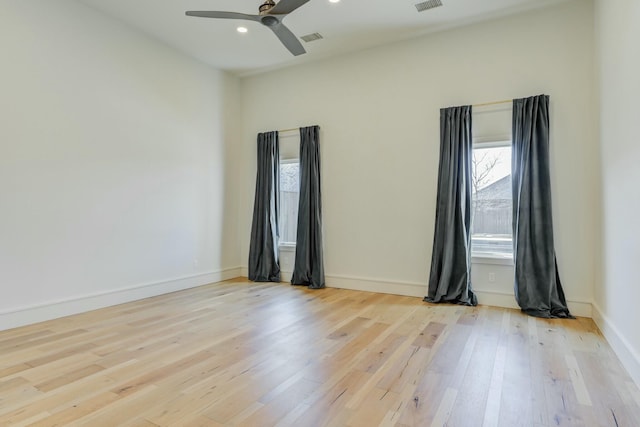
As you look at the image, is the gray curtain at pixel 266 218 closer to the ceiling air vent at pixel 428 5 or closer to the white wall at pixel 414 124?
the white wall at pixel 414 124

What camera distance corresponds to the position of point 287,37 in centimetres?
378

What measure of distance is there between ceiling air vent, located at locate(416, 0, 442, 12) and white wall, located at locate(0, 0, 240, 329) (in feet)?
10.9

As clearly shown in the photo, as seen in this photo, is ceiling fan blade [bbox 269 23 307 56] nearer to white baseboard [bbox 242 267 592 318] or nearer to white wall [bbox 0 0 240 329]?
white wall [bbox 0 0 240 329]

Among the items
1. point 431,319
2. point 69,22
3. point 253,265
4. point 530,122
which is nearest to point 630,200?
point 530,122

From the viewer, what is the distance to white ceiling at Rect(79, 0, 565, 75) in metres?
4.10

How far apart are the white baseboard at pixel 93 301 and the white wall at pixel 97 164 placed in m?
0.01

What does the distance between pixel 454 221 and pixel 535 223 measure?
84 centimetres

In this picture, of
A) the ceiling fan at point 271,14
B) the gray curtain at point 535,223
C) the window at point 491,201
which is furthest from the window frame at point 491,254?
the ceiling fan at point 271,14

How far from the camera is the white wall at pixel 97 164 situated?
3512 mm

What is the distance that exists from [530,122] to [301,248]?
3373 mm

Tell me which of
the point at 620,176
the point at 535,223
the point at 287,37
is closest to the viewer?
the point at 620,176

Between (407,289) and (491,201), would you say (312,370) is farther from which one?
(491,201)

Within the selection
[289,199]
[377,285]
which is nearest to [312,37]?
[289,199]

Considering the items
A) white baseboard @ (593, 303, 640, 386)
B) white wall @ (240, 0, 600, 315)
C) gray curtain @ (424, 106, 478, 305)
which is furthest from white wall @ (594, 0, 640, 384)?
gray curtain @ (424, 106, 478, 305)
